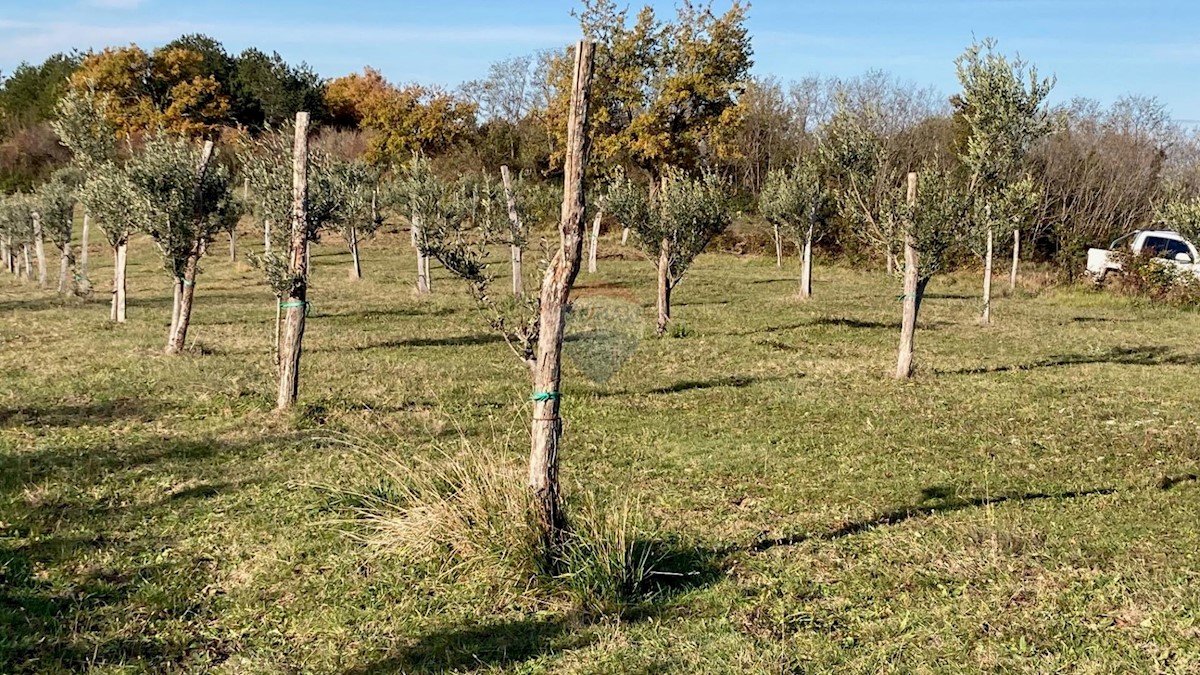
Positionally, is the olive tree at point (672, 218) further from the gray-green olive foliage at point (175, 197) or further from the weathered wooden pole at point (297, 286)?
the weathered wooden pole at point (297, 286)

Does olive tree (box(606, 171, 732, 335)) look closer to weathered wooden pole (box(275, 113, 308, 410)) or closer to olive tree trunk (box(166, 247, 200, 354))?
olive tree trunk (box(166, 247, 200, 354))

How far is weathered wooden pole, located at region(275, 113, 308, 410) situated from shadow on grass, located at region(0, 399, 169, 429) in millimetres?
1589

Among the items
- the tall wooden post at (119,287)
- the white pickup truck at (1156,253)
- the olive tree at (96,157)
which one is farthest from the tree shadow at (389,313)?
the white pickup truck at (1156,253)

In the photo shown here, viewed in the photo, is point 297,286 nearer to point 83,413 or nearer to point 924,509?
point 83,413

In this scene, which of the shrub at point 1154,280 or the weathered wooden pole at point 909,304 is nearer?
the weathered wooden pole at point 909,304

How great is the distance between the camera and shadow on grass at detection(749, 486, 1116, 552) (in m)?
6.46

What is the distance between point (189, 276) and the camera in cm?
1453

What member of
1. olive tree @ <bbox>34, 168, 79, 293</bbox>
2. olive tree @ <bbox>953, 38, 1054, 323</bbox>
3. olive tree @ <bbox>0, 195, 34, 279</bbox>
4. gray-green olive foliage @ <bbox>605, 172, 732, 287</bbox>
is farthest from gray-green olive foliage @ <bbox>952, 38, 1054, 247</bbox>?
→ olive tree @ <bbox>0, 195, 34, 279</bbox>

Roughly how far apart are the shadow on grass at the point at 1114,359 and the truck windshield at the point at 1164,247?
388 inches

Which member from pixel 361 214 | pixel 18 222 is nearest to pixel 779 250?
pixel 361 214

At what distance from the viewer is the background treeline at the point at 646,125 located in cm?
2984

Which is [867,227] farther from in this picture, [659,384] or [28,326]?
[28,326]

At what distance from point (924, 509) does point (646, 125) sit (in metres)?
24.3

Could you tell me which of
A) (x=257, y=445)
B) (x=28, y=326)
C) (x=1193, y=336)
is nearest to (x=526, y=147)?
(x=28, y=326)
